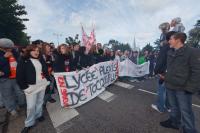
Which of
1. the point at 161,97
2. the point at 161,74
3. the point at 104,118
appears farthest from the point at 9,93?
the point at 161,97

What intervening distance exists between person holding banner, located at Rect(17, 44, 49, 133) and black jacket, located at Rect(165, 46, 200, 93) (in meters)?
2.86

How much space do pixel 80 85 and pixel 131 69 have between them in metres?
5.83

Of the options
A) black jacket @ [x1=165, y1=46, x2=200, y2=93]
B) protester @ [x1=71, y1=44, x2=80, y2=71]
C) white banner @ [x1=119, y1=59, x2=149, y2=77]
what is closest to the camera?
black jacket @ [x1=165, y1=46, x2=200, y2=93]

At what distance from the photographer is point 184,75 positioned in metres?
3.44

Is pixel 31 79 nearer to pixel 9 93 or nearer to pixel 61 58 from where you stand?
pixel 9 93

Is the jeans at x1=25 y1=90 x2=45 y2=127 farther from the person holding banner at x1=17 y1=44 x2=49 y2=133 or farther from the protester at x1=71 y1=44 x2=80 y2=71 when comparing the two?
the protester at x1=71 y1=44 x2=80 y2=71

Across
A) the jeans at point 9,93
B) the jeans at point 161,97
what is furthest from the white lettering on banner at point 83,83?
the jeans at point 161,97

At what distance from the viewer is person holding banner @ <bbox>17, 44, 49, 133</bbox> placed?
13.2 feet

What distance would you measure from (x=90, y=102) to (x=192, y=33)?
58.5 m

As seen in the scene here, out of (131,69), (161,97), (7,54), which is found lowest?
(131,69)

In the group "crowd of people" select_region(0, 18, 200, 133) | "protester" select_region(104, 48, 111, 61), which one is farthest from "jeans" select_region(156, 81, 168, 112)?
"protester" select_region(104, 48, 111, 61)

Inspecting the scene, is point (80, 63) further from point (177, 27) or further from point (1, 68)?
point (177, 27)

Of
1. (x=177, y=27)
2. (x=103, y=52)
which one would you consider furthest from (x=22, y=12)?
(x=177, y=27)

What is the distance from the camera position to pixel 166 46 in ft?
14.5
